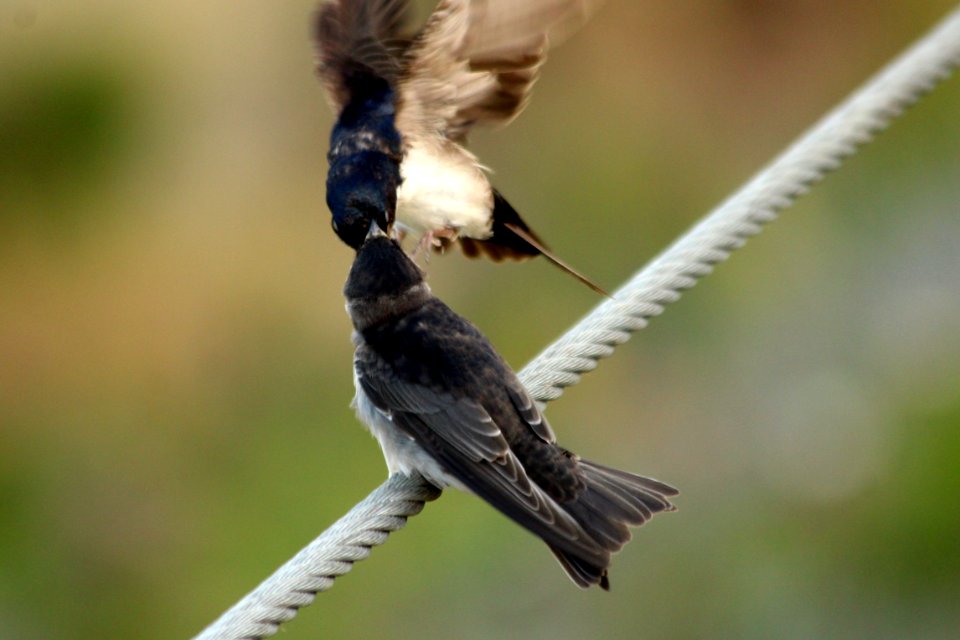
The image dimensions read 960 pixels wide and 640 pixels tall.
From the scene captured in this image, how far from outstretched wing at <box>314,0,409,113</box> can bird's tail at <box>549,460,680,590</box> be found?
1.43 metres

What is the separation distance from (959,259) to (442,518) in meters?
2.60

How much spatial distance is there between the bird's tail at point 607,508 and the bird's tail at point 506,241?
125 centimetres

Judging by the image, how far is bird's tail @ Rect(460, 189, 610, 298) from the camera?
14.4 feet

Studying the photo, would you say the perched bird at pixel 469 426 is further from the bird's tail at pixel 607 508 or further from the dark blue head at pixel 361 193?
the dark blue head at pixel 361 193

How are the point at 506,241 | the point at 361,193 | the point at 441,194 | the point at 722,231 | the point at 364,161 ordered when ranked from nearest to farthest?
the point at 722,231
the point at 361,193
the point at 364,161
the point at 441,194
the point at 506,241

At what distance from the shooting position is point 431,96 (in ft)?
14.1

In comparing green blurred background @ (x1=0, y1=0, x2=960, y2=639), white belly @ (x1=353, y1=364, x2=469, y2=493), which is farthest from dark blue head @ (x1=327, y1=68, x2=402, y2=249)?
green blurred background @ (x1=0, y1=0, x2=960, y2=639)

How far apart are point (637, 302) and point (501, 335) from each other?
133 inches

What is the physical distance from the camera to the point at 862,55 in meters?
8.23

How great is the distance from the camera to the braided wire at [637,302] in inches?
104

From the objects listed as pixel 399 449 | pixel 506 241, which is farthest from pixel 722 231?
pixel 506 241

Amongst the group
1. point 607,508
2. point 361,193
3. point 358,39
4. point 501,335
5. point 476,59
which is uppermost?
point 358,39

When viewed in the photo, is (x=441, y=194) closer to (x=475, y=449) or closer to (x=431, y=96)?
(x=431, y=96)

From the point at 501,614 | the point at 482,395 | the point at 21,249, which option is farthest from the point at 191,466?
the point at 482,395
